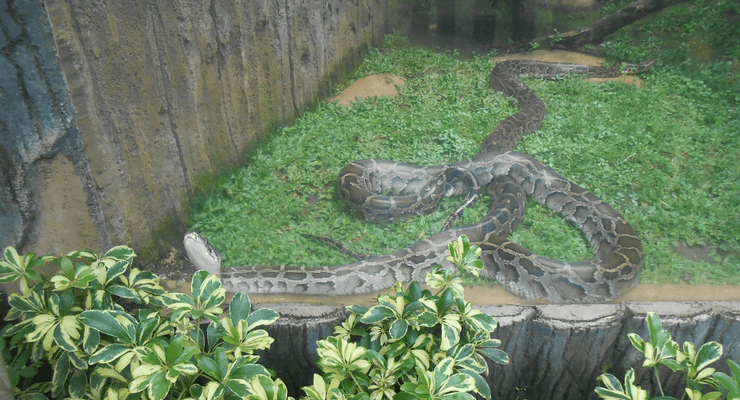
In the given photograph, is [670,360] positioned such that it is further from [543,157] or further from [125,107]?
[125,107]

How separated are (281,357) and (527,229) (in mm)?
2310

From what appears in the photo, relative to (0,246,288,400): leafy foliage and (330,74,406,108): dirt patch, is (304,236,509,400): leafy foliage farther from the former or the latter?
(330,74,406,108): dirt patch

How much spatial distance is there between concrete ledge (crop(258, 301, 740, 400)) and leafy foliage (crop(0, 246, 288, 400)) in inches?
20.6

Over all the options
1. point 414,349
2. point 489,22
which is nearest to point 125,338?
point 414,349

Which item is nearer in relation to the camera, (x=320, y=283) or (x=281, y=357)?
(x=281, y=357)

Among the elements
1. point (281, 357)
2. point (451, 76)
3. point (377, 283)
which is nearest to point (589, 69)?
point (451, 76)

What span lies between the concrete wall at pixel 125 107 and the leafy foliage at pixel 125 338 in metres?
0.63

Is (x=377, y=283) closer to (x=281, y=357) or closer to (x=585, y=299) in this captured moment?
(x=281, y=357)

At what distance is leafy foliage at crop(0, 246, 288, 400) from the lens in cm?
182

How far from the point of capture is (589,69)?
19.2 ft

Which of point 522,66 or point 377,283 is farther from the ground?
point 522,66

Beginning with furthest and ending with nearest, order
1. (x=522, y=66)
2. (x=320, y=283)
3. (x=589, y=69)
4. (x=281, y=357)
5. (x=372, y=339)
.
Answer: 1. (x=589, y=69)
2. (x=522, y=66)
3. (x=320, y=283)
4. (x=281, y=357)
5. (x=372, y=339)

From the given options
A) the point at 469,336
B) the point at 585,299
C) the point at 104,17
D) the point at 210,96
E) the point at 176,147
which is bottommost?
the point at 585,299

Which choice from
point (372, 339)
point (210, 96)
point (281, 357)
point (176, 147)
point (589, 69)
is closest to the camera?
point (372, 339)
